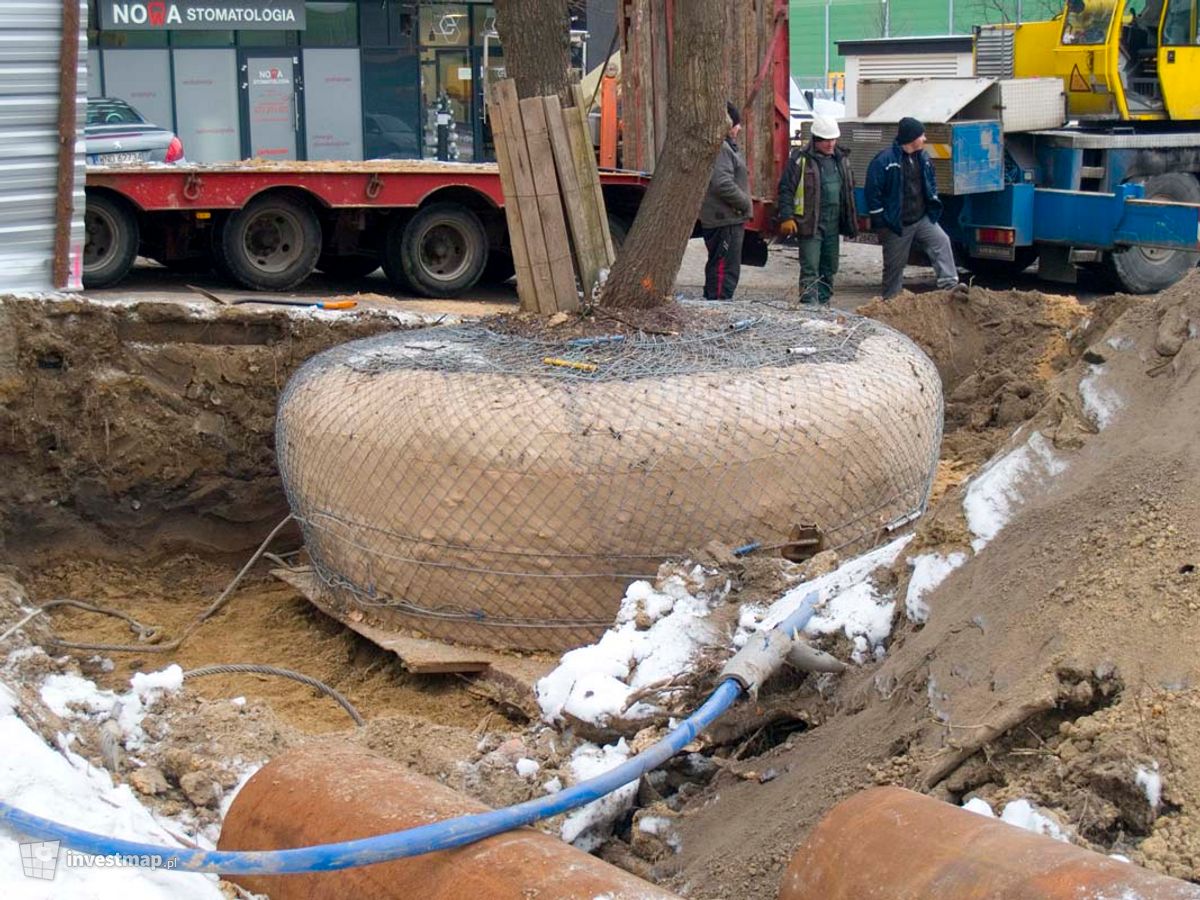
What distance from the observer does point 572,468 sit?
5125 mm

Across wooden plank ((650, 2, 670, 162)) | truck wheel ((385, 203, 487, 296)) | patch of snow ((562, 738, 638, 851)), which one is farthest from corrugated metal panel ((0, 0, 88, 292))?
wooden plank ((650, 2, 670, 162))

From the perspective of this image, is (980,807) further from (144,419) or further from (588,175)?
(144,419)

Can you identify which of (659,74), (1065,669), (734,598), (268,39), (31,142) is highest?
(268,39)


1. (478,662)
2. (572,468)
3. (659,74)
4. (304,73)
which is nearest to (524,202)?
(572,468)

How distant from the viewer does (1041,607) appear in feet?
10.8

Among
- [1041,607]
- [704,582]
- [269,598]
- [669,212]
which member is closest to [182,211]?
[269,598]

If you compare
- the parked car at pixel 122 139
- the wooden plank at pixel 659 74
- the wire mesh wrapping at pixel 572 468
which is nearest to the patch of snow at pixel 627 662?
the wire mesh wrapping at pixel 572 468

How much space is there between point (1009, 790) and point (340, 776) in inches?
60.1

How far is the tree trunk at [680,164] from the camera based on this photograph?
6176mm

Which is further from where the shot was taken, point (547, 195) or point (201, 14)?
point (201, 14)

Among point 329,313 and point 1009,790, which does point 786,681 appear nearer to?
point 1009,790

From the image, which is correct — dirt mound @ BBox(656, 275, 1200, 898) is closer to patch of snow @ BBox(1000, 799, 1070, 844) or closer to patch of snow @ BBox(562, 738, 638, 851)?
patch of snow @ BBox(1000, 799, 1070, 844)

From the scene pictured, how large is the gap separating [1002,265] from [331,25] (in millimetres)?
10433

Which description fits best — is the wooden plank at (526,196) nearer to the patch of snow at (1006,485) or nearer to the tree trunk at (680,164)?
the tree trunk at (680,164)
